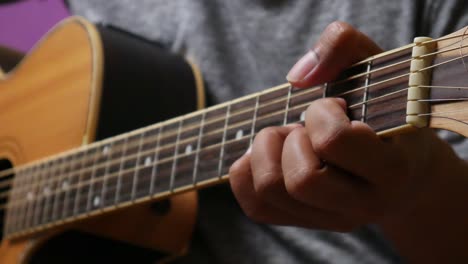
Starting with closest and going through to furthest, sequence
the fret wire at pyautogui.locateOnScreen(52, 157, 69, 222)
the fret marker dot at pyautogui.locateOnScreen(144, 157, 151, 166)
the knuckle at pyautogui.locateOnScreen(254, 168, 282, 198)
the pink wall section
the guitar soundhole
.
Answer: the knuckle at pyautogui.locateOnScreen(254, 168, 282, 198)
the fret marker dot at pyautogui.locateOnScreen(144, 157, 151, 166)
the fret wire at pyautogui.locateOnScreen(52, 157, 69, 222)
the guitar soundhole
the pink wall section

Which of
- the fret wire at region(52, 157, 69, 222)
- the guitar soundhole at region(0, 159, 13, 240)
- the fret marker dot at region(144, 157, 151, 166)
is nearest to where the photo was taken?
the fret marker dot at region(144, 157, 151, 166)

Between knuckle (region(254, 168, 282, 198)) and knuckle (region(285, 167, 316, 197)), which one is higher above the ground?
knuckle (region(285, 167, 316, 197))

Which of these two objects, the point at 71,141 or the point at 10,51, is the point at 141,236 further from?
the point at 10,51

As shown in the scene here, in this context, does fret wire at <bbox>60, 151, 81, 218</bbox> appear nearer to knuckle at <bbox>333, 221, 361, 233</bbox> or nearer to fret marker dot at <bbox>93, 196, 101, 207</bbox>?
fret marker dot at <bbox>93, 196, 101, 207</bbox>

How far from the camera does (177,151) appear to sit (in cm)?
71

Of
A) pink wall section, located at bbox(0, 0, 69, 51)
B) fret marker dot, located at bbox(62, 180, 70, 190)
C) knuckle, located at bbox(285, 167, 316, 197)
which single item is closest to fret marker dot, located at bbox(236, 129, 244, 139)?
knuckle, located at bbox(285, 167, 316, 197)

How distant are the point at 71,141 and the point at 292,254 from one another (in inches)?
14.4

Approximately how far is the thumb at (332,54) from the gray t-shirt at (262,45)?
0.77 feet

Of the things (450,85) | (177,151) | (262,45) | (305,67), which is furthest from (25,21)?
(450,85)

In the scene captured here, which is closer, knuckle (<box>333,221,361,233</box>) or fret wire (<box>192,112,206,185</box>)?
knuckle (<box>333,221,361,233</box>)

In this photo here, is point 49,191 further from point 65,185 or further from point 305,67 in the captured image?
point 305,67

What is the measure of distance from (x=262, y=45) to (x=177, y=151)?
0.86 feet

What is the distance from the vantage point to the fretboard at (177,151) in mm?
501

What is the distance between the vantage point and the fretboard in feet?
1.65
